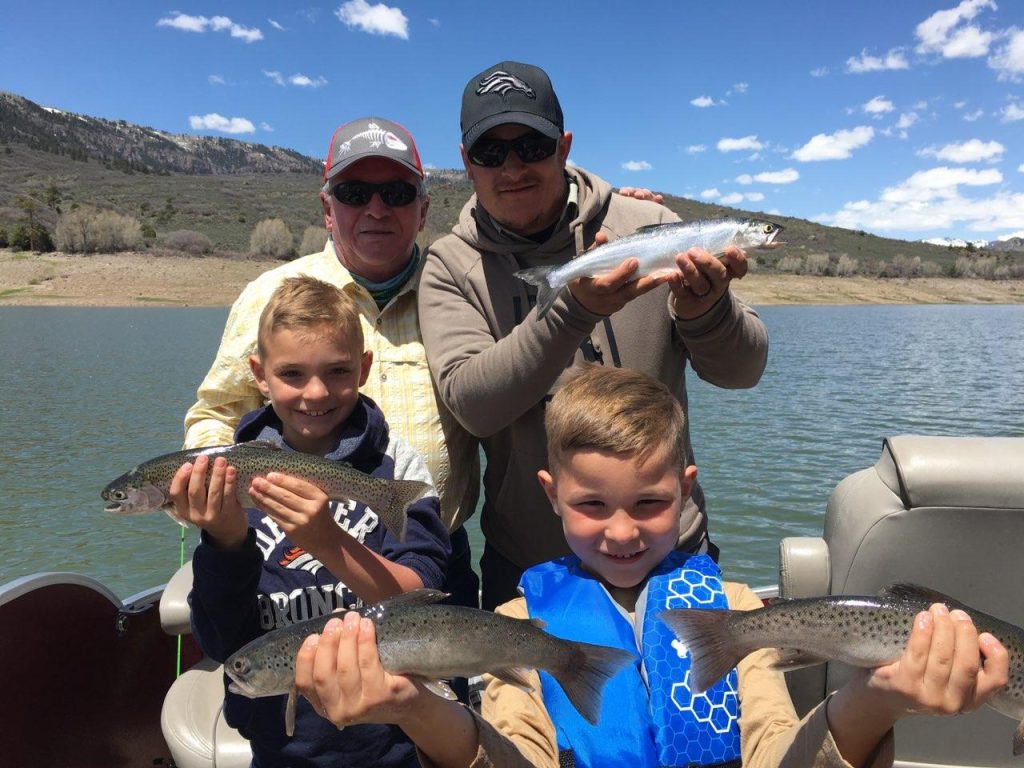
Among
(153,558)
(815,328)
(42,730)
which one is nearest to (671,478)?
(42,730)

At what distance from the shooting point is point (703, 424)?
1959cm

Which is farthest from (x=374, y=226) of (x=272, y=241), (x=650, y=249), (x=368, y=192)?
(x=272, y=241)

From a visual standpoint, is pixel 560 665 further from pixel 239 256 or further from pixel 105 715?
pixel 239 256

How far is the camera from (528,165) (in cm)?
319

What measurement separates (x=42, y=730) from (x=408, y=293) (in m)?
2.61

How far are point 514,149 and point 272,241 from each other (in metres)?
84.0

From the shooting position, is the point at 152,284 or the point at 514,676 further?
the point at 152,284

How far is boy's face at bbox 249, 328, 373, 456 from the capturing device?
284 centimetres

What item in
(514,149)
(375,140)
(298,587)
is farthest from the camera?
(375,140)

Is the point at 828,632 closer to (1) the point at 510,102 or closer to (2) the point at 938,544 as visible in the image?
(2) the point at 938,544

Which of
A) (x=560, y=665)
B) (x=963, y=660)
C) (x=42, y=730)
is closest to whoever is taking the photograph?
(x=963, y=660)

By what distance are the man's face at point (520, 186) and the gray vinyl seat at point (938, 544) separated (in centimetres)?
169

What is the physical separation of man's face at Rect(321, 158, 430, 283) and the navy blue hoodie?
0.81m

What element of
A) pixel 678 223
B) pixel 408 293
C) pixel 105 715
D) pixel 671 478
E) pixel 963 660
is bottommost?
pixel 105 715
